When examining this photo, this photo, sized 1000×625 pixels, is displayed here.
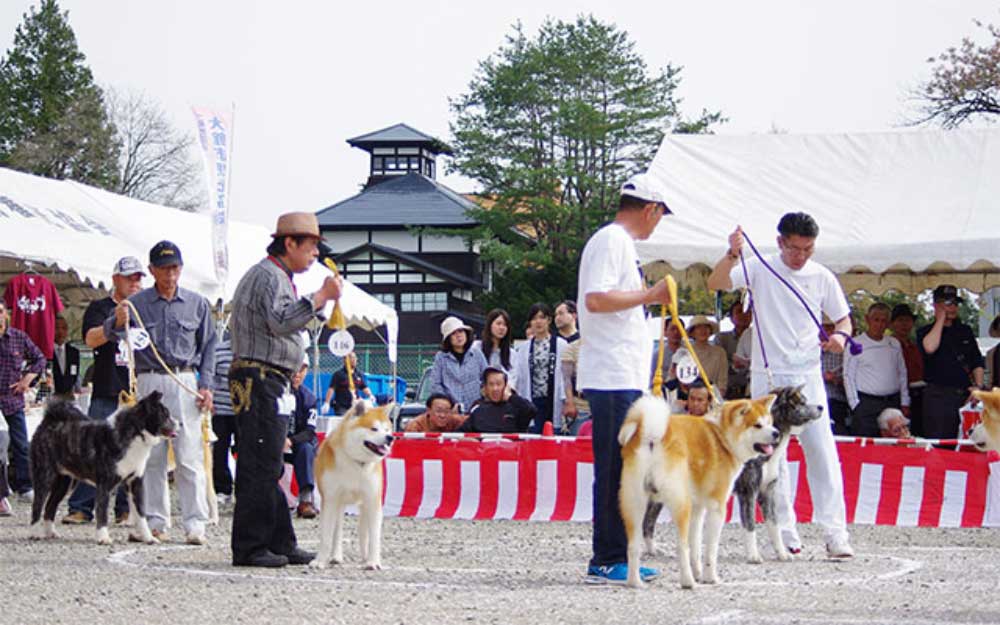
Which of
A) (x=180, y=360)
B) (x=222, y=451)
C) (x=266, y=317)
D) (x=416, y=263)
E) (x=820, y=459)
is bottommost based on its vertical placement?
(x=222, y=451)

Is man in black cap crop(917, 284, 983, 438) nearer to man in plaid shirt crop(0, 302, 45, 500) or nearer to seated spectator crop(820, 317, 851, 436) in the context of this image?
seated spectator crop(820, 317, 851, 436)

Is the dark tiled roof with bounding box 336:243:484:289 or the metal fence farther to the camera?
the dark tiled roof with bounding box 336:243:484:289

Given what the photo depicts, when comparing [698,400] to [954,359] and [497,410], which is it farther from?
[954,359]

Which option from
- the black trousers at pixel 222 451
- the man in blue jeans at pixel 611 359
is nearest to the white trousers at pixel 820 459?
the man in blue jeans at pixel 611 359

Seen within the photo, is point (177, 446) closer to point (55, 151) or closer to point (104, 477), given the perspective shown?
point (104, 477)

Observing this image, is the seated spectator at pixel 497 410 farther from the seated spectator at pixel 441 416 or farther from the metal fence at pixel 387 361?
the metal fence at pixel 387 361

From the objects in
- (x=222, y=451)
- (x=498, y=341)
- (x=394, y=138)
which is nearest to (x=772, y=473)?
(x=498, y=341)

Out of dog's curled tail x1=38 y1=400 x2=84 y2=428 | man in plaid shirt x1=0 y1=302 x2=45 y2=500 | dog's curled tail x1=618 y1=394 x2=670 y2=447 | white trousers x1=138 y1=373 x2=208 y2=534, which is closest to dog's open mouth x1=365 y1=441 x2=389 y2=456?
dog's curled tail x1=618 y1=394 x2=670 y2=447

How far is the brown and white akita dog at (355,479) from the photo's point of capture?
7.79 m

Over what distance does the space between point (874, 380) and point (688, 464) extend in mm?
6290

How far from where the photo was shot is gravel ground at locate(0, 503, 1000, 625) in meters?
5.88

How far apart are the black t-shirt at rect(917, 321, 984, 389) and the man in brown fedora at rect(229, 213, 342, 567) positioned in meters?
7.21

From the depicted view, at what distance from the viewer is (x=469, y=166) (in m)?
49.0

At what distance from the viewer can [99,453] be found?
9375 millimetres
